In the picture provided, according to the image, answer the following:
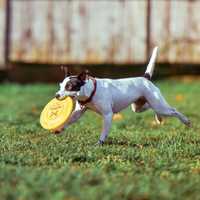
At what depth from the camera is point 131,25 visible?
46.3ft

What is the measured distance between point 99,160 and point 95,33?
8.32 meters

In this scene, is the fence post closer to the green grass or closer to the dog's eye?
the green grass

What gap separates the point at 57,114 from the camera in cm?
732

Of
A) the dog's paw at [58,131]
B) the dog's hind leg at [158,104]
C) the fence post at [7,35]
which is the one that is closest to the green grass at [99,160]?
the dog's paw at [58,131]

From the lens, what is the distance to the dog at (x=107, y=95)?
6.84m

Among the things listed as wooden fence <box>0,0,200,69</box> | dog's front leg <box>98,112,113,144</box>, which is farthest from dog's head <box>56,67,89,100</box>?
wooden fence <box>0,0,200,69</box>

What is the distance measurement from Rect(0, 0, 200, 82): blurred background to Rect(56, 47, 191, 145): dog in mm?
6256

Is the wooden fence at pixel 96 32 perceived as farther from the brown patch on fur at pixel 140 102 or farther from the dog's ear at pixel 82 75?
the dog's ear at pixel 82 75

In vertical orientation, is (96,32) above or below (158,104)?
below

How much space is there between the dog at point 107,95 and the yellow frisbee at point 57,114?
0.11m

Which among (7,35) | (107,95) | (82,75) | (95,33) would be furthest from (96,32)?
(82,75)

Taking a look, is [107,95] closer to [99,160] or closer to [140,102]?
[140,102]

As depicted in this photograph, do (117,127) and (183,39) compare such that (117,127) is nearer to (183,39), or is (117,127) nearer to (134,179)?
(134,179)

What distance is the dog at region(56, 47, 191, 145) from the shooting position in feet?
22.4
